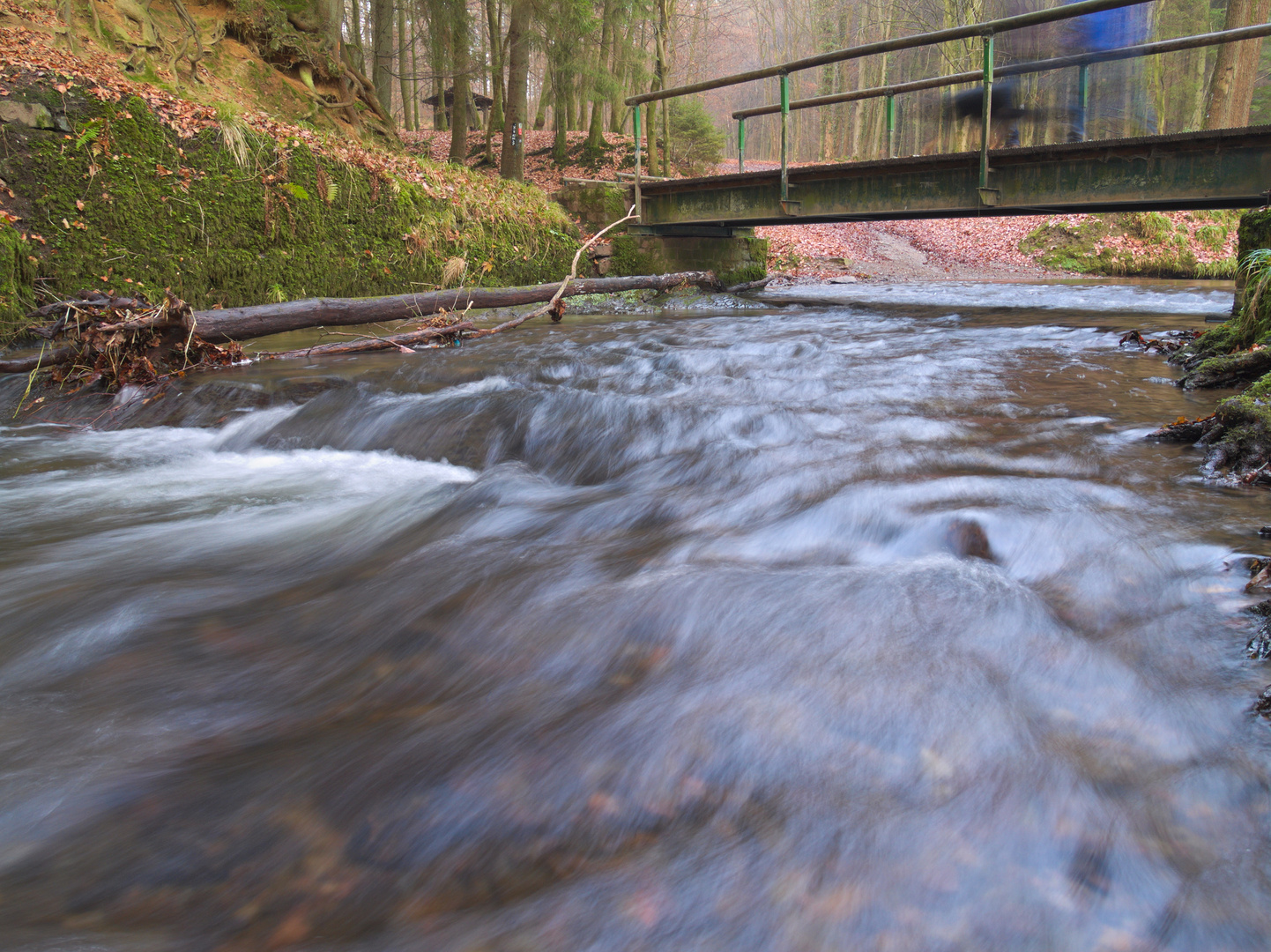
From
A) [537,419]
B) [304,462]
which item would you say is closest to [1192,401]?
[537,419]

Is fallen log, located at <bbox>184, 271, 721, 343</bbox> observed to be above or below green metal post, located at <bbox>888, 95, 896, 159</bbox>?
below

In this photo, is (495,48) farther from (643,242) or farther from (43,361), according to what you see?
(43,361)

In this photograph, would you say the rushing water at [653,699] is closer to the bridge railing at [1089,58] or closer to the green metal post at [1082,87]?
the bridge railing at [1089,58]

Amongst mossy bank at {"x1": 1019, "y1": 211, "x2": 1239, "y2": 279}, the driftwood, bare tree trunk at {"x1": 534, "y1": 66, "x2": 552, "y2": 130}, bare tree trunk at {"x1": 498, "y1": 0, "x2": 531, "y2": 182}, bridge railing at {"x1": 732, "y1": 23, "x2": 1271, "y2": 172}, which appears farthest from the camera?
bare tree trunk at {"x1": 534, "y1": 66, "x2": 552, "y2": 130}

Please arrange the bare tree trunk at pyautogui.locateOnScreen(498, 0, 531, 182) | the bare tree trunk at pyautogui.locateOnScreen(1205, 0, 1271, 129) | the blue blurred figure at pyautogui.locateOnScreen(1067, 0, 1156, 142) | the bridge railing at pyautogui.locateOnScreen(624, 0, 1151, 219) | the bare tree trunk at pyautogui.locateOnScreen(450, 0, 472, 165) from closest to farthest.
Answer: the bridge railing at pyautogui.locateOnScreen(624, 0, 1151, 219) < the blue blurred figure at pyautogui.locateOnScreen(1067, 0, 1156, 142) < the bare tree trunk at pyautogui.locateOnScreen(1205, 0, 1271, 129) < the bare tree trunk at pyautogui.locateOnScreen(498, 0, 531, 182) < the bare tree trunk at pyautogui.locateOnScreen(450, 0, 472, 165)

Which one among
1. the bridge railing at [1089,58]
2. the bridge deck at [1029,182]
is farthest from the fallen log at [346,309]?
the bridge railing at [1089,58]

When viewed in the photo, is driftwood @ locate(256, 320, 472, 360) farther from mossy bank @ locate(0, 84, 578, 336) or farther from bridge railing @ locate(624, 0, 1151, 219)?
bridge railing @ locate(624, 0, 1151, 219)

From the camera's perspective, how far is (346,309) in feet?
24.0

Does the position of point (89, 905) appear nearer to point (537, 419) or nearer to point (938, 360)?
point (537, 419)

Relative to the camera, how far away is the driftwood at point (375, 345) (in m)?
7.11

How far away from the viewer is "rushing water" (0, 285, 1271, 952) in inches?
56.2

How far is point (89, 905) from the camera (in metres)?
1.46

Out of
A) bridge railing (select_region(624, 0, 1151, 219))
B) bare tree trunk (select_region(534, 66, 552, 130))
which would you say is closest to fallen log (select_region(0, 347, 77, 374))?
bridge railing (select_region(624, 0, 1151, 219))

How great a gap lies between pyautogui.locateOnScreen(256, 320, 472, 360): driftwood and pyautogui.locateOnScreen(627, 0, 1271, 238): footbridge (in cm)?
507
